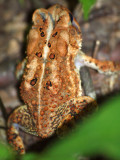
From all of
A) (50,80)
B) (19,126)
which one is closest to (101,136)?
(50,80)

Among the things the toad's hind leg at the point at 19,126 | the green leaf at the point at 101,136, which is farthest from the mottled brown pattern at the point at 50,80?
the green leaf at the point at 101,136

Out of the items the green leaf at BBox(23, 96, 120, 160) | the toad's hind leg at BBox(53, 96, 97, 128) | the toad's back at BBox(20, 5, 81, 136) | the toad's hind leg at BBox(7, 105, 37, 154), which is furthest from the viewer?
the toad's hind leg at BBox(7, 105, 37, 154)

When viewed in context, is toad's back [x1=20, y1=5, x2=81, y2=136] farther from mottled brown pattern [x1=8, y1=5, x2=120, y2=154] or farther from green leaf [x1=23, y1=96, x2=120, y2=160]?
green leaf [x1=23, y1=96, x2=120, y2=160]

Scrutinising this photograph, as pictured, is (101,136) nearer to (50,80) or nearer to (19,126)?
(50,80)

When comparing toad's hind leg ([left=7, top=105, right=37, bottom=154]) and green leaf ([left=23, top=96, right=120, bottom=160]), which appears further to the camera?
toad's hind leg ([left=7, top=105, right=37, bottom=154])

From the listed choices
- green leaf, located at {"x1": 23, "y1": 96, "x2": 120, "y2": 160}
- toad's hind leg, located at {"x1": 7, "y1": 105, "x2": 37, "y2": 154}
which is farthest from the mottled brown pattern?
green leaf, located at {"x1": 23, "y1": 96, "x2": 120, "y2": 160}

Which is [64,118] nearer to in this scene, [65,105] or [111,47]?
[65,105]
